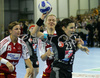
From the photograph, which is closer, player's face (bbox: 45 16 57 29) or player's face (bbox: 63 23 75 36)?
player's face (bbox: 63 23 75 36)

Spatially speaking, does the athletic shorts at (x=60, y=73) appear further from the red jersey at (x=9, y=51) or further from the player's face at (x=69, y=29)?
the red jersey at (x=9, y=51)

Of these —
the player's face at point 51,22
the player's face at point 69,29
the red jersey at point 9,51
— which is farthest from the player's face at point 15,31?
the player's face at point 69,29

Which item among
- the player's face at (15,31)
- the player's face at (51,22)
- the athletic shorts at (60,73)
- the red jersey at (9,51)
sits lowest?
the athletic shorts at (60,73)

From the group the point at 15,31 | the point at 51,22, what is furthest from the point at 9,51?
the point at 51,22

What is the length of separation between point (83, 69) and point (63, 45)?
17.1 ft

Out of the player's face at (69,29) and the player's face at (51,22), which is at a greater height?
the player's face at (51,22)

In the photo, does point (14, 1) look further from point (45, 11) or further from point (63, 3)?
point (45, 11)

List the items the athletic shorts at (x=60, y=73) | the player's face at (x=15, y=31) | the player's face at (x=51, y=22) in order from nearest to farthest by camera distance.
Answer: the athletic shorts at (x=60, y=73), the player's face at (x=15, y=31), the player's face at (x=51, y=22)

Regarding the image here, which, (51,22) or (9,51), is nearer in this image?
(9,51)

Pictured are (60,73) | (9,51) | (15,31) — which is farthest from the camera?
(15,31)

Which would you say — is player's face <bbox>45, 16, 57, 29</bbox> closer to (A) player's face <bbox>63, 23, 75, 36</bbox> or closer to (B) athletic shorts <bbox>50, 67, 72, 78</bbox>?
(A) player's face <bbox>63, 23, 75, 36</bbox>

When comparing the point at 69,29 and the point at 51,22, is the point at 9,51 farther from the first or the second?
the point at 69,29

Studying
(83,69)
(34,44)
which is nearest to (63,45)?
(34,44)

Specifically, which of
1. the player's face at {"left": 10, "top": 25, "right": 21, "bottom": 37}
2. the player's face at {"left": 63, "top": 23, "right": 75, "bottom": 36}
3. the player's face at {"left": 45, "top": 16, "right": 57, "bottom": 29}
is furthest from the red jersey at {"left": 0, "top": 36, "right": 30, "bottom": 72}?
the player's face at {"left": 63, "top": 23, "right": 75, "bottom": 36}
